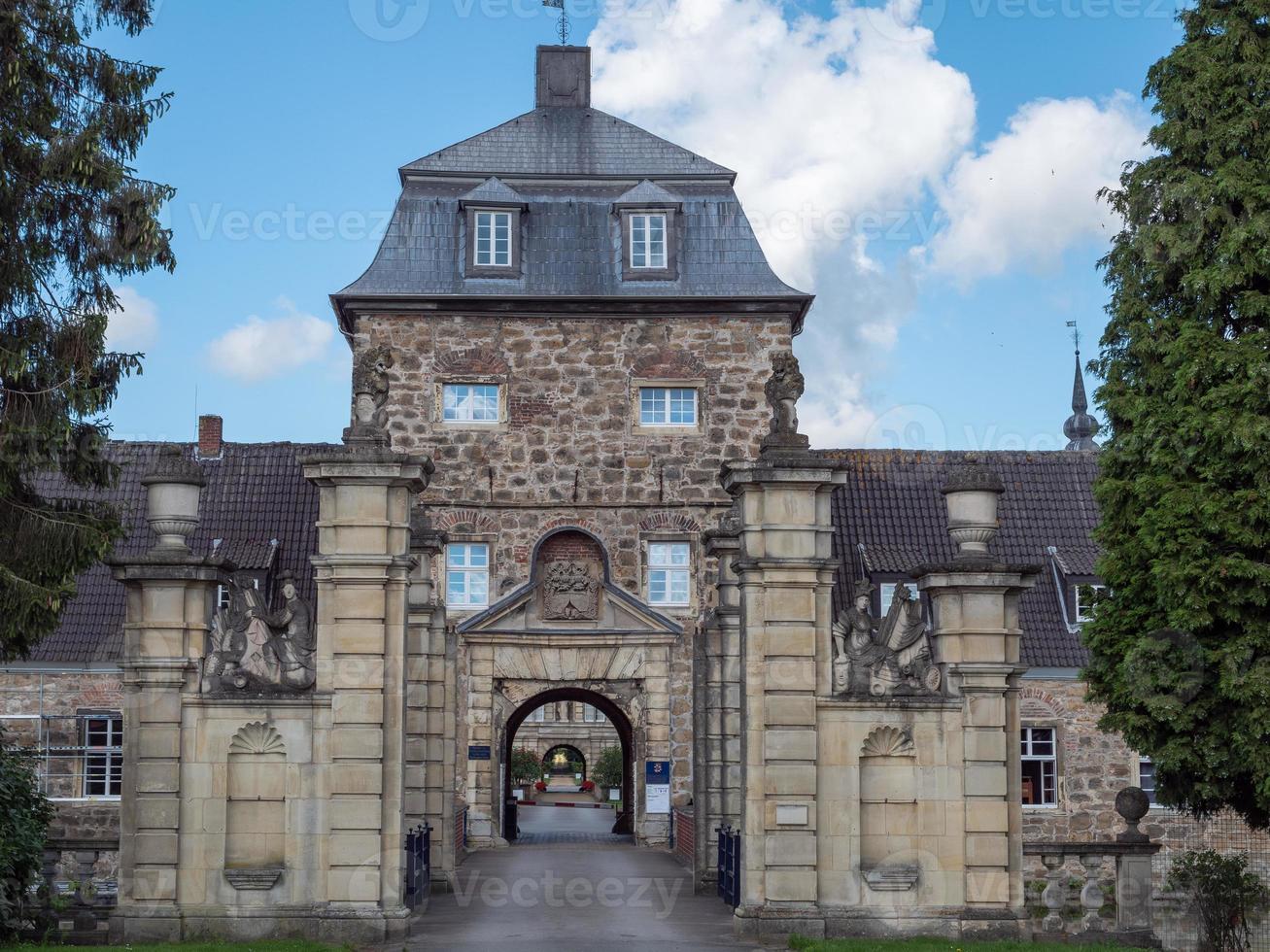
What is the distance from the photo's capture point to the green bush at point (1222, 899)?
15.9 metres

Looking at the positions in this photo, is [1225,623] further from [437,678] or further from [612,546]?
[612,546]

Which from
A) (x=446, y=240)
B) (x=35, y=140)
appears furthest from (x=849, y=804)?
(x=446, y=240)

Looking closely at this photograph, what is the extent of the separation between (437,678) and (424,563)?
5.51 ft

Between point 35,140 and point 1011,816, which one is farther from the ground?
point 35,140

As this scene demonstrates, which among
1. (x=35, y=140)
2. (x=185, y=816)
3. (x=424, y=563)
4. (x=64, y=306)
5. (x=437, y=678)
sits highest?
(x=35, y=140)

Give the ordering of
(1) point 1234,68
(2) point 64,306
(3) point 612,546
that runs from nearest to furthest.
Result: 1. (2) point 64,306
2. (1) point 1234,68
3. (3) point 612,546

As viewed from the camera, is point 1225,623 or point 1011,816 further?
point 1225,623

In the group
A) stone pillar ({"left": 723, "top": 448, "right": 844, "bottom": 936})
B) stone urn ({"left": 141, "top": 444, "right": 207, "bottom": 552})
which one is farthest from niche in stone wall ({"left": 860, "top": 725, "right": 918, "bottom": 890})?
stone urn ({"left": 141, "top": 444, "right": 207, "bottom": 552})

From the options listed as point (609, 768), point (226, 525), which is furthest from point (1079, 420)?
point (226, 525)

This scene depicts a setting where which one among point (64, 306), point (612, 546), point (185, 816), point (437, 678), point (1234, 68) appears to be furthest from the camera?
point (612, 546)

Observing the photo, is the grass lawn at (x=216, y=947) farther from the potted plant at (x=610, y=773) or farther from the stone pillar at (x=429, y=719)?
the potted plant at (x=610, y=773)

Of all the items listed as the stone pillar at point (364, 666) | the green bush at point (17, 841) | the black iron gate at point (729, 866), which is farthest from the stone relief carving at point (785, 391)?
the green bush at point (17, 841)

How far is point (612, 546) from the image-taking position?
1147 inches

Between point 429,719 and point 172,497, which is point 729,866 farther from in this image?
point 172,497
